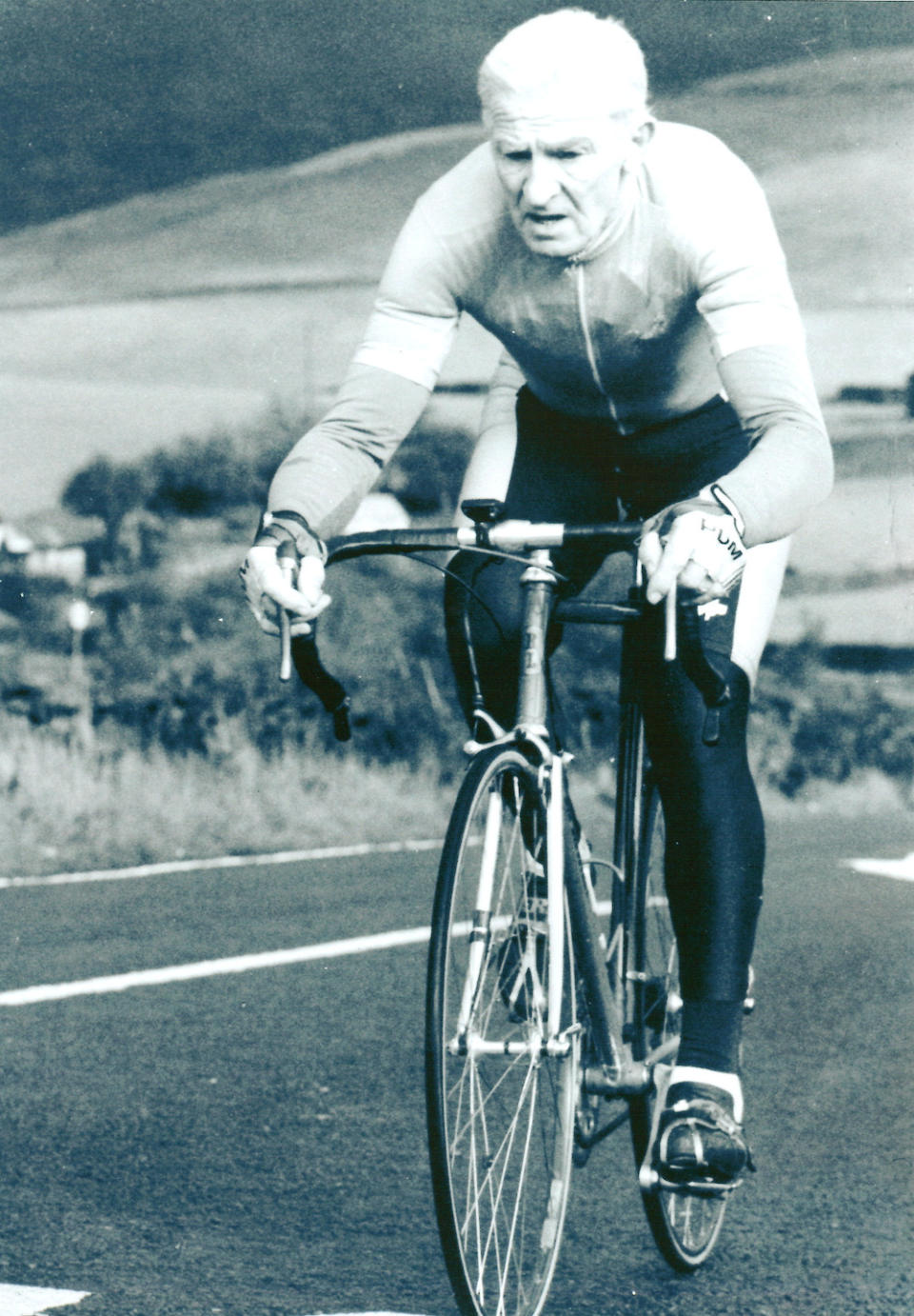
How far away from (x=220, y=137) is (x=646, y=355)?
11660mm

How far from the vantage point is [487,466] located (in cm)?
362

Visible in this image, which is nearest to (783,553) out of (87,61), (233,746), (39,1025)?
(39,1025)

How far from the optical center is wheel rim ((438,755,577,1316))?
2.77 metres

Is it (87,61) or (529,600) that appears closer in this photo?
(529,600)

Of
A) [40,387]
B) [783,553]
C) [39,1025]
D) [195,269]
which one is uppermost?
[195,269]

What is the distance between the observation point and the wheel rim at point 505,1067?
9.10 ft

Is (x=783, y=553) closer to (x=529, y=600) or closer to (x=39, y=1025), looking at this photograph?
(x=529, y=600)

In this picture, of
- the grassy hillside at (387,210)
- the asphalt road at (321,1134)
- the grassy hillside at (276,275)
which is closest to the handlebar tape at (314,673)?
the asphalt road at (321,1134)

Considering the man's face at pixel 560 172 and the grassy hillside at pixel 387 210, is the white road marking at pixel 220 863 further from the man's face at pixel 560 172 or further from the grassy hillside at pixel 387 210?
the grassy hillside at pixel 387 210

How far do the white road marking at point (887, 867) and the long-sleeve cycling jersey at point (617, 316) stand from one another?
5.34 m

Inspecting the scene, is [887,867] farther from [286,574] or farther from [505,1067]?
[286,574]

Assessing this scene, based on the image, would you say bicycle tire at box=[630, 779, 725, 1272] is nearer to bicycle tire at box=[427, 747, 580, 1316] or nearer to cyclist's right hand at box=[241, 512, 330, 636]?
bicycle tire at box=[427, 747, 580, 1316]

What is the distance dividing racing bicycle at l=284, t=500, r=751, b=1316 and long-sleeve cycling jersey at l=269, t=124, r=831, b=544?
282 mm

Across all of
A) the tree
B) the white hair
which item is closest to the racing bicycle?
the white hair
